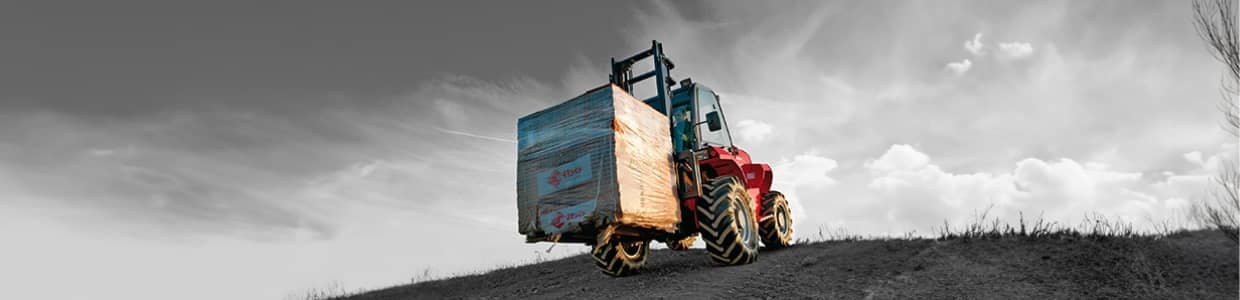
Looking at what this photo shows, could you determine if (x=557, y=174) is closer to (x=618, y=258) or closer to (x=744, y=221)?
(x=618, y=258)

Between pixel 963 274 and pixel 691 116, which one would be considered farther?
pixel 691 116

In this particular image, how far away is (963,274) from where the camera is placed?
8297 mm

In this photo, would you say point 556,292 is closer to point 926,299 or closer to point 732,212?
point 732,212

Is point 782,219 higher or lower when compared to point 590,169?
lower

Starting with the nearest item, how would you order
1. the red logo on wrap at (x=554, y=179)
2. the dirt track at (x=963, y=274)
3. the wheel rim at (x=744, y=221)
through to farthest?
the dirt track at (x=963, y=274)
the red logo on wrap at (x=554, y=179)
the wheel rim at (x=744, y=221)

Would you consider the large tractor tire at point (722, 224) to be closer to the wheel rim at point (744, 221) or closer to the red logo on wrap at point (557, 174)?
the wheel rim at point (744, 221)

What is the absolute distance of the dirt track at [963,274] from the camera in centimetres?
770

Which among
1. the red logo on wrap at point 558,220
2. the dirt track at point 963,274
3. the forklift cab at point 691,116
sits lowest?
the dirt track at point 963,274

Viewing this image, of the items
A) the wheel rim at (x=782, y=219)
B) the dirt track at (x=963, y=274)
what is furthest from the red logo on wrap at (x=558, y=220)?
the wheel rim at (x=782, y=219)

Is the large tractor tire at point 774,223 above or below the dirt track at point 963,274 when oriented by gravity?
above

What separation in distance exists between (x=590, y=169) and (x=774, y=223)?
239 inches

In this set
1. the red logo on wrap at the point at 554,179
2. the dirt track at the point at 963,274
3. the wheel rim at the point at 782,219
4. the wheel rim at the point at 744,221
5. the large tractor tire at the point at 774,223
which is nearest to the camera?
the dirt track at the point at 963,274

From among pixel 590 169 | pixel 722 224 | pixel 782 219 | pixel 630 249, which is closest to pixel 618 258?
pixel 630 249

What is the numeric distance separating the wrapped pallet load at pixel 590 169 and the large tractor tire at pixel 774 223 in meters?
4.43
